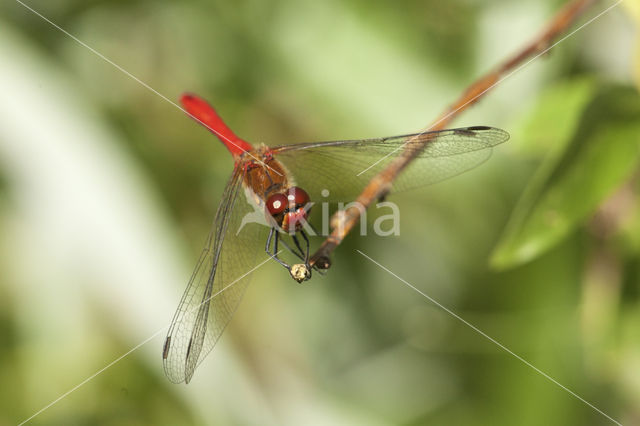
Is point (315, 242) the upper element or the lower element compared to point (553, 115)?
lower

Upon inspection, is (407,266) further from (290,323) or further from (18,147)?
(18,147)

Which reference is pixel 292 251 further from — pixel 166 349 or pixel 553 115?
pixel 553 115

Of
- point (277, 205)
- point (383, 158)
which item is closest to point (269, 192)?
point (277, 205)

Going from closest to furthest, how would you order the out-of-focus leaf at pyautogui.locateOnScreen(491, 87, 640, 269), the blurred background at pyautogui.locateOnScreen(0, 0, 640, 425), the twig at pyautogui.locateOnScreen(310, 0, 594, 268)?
the twig at pyautogui.locateOnScreen(310, 0, 594, 268), the out-of-focus leaf at pyautogui.locateOnScreen(491, 87, 640, 269), the blurred background at pyautogui.locateOnScreen(0, 0, 640, 425)

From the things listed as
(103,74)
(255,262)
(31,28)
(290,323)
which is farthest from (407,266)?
(31,28)

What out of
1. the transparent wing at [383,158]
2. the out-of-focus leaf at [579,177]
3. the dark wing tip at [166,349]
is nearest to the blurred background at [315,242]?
A: the transparent wing at [383,158]

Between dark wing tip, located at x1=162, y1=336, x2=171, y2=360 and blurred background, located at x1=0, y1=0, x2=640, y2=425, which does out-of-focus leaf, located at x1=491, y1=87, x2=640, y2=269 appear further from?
dark wing tip, located at x1=162, y1=336, x2=171, y2=360

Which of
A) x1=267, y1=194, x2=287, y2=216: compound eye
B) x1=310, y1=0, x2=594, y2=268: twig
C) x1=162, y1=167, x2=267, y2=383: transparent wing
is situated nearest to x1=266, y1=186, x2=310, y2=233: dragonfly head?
x1=267, y1=194, x2=287, y2=216: compound eye

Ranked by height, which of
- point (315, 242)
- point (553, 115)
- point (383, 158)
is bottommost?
point (315, 242)
